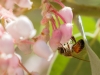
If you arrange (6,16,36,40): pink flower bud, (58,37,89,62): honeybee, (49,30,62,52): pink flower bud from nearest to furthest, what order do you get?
1. (6,16,36,40): pink flower bud
2. (49,30,62,52): pink flower bud
3. (58,37,89,62): honeybee

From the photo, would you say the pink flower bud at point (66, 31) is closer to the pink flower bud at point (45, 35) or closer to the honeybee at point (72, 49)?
the pink flower bud at point (45, 35)

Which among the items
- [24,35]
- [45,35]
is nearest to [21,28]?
[24,35]

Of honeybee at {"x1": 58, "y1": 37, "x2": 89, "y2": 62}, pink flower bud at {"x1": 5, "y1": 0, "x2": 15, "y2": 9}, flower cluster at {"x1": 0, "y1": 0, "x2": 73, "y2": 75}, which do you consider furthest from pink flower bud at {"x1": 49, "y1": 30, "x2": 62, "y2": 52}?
honeybee at {"x1": 58, "y1": 37, "x2": 89, "y2": 62}

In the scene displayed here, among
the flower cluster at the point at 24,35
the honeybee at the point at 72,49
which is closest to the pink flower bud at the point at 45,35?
the flower cluster at the point at 24,35

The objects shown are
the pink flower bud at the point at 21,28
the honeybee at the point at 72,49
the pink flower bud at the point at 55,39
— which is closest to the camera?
the pink flower bud at the point at 21,28

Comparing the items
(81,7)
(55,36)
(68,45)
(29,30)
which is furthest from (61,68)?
(29,30)

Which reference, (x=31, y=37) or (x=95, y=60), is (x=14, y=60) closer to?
(x=31, y=37)

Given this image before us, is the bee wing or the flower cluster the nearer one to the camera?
the flower cluster

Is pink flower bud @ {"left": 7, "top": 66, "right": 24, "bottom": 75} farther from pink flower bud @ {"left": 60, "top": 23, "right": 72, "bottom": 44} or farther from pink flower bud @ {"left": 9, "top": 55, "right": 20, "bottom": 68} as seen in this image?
pink flower bud @ {"left": 60, "top": 23, "right": 72, "bottom": 44}

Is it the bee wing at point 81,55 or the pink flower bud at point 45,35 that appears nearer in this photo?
the pink flower bud at point 45,35
